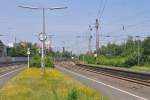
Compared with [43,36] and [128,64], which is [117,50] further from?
[43,36]

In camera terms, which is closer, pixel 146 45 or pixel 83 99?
pixel 83 99

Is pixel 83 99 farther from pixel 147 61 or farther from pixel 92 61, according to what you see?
pixel 92 61

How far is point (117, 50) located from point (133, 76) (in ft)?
391

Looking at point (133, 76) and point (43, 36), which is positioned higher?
point (43, 36)

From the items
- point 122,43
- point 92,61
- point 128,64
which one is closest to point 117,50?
point 122,43

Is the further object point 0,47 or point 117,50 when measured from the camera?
point 117,50

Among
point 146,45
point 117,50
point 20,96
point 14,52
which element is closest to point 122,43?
point 117,50

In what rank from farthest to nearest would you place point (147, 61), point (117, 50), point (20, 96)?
point (117, 50) < point (147, 61) < point (20, 96)

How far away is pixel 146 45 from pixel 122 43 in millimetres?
62016

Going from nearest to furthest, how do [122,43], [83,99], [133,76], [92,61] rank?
[83,99]
[133,76]
[92,61]
[122,43]

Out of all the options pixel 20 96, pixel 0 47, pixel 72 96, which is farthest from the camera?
pixel 0 47

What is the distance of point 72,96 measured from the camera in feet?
55.2

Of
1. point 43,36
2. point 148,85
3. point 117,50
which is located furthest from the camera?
point 117,50

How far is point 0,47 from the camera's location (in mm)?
151625
